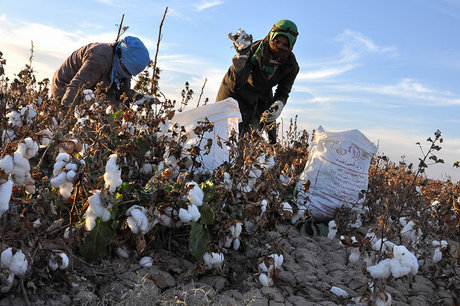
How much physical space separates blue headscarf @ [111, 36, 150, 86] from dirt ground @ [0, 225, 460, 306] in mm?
2467

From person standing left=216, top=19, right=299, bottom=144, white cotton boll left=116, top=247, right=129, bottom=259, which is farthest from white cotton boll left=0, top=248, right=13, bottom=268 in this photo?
person standing left=216, top=19, right=299, bottom=144

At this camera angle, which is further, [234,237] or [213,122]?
[213,122]

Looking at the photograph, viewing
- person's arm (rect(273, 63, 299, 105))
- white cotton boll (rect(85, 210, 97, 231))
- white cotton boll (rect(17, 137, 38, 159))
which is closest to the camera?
white cotton boll (rect(17, 137, 38, 159))

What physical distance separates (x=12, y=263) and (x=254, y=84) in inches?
145

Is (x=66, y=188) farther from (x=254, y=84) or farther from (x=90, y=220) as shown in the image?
(x=254, y=84)

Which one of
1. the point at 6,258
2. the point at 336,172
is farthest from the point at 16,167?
the point at 336,172

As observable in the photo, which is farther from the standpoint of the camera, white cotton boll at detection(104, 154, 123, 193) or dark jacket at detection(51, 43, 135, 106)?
dark jacket at detection(51, 43, 135, 106)

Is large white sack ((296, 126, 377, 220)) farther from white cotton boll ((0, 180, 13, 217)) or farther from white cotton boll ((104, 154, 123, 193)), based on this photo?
white cotton boll ((0, 180, 13, 217))

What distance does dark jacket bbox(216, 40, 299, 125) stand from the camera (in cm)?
449

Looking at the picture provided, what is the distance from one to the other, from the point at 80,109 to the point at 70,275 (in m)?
1.46

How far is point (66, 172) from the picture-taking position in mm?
1521

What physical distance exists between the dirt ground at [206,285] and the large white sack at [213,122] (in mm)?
774

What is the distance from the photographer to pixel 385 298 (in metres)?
1.82

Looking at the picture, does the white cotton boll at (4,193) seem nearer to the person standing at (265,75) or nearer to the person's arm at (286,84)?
the person standing at (265,75)
